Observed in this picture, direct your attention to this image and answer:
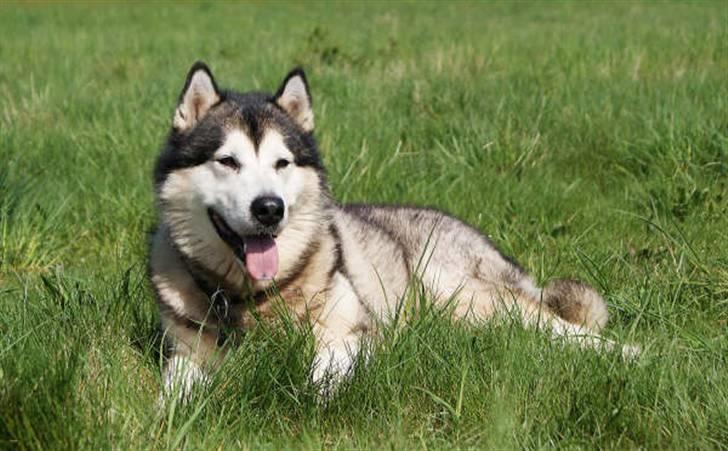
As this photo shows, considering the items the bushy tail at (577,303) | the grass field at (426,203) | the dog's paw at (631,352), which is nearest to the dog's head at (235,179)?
the grass field at (426,203)

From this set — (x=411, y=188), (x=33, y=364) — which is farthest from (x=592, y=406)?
(x=411, y=188)

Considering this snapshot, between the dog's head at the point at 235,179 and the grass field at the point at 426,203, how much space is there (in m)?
0.44

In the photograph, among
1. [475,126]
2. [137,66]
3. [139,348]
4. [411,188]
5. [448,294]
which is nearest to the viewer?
[139,348]

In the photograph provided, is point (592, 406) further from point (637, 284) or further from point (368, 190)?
point (368, 190)

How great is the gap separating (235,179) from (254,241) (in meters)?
0.30

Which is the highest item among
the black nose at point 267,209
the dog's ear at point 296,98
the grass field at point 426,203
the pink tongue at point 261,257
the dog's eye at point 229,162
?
the dog's ear at point 296,98

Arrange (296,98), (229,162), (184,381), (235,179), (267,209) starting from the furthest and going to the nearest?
(296,98)
(229,162)
(235,179)
(267,209)
(184,381)

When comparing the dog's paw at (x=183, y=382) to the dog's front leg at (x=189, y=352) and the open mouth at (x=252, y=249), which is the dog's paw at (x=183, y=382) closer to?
the dog's front leg at (x=189, y=352)

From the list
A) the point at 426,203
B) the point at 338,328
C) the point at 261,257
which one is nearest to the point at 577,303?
the point at 338,328

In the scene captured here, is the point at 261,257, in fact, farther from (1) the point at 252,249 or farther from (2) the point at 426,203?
(2) the point at 426,203

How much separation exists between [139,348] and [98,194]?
2.64 metres

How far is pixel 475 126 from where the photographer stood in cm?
731

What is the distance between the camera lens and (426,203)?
21.1ft

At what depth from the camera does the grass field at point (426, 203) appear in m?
3.07
